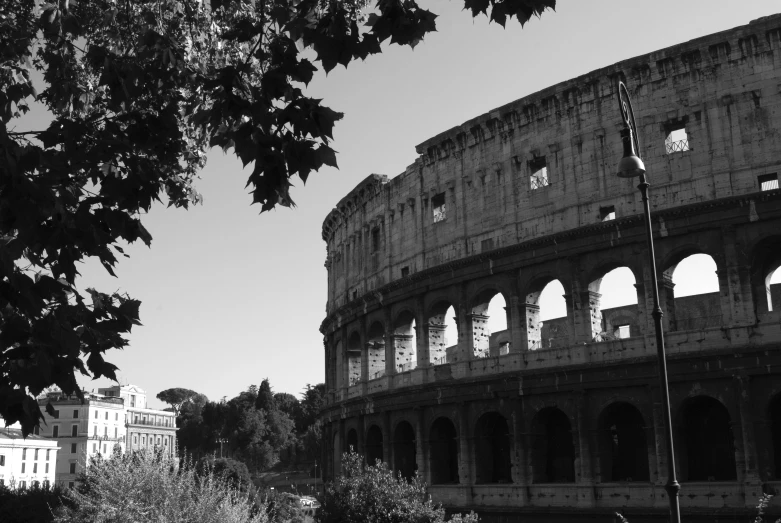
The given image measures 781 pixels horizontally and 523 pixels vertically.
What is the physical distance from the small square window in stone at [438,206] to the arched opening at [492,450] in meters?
7.95

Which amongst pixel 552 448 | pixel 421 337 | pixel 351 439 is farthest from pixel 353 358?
pixel 552 448

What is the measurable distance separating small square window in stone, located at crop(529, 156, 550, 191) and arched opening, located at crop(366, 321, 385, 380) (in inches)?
416

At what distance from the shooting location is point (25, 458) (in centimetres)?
6925

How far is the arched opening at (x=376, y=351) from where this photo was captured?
123 feet

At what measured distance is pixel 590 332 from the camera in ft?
90.7

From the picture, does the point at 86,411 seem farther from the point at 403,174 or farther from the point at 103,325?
the point at 103,325

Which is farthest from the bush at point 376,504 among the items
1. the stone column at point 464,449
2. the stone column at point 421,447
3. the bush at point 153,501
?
the stone column at point 421,447

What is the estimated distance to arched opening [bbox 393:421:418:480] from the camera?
3419cm

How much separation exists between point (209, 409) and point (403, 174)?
65.0m

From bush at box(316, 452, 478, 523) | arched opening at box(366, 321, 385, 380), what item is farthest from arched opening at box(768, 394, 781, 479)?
arched opening at box(366, 321, 385, 380)

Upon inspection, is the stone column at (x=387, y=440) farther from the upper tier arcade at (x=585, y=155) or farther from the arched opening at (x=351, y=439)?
the upper tier arcade at (x=585, y=155)

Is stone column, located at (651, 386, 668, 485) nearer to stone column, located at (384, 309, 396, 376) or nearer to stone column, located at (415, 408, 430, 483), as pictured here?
stone column, located at (415, 408, 430, 483)

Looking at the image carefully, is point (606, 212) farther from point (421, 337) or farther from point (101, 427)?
point (101, 427)

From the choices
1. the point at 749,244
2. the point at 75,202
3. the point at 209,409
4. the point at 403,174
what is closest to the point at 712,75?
the point at 749,244
